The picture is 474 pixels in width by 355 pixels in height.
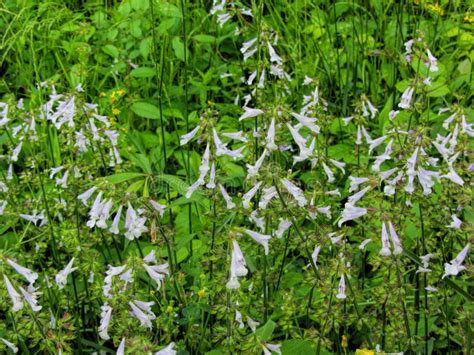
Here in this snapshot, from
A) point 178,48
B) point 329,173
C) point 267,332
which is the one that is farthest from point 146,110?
point 267,332

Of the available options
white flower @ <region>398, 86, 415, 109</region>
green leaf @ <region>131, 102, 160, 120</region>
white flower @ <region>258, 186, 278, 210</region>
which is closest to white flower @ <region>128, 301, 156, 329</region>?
white flower @ <region>258, 186, 278, 210</region>

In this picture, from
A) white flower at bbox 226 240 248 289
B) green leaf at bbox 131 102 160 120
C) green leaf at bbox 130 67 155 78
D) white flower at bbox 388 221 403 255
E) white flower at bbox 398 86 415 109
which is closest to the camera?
white flower at bbox 226 240 248 289

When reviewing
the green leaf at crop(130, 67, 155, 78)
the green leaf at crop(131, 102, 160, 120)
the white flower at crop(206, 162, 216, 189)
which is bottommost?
the green leaf at crop(131, 102, 160, 120)

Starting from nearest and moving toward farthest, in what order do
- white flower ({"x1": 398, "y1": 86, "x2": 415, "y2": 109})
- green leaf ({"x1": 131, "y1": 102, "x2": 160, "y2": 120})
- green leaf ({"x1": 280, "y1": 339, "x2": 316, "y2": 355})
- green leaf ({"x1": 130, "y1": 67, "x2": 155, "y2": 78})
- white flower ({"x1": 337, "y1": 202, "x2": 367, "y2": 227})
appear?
white flower ({"x1": 337, "y1": 202, "x2": 367, "y2": 227})
green leaf ({"x1": 280, "y1": 339, "x2": 316, "y2": 355})
white flower ({"x1": 398, "y1": 86, "x2": 415, "y2": 109})
green leaf ({"x1": 131, "y1": 102, "x2": 160, "y2": 120})
green leaf ({"x1": 130, "y1": 67, "x2": 155, "y2": 78})

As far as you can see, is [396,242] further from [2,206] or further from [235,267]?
[2,206]

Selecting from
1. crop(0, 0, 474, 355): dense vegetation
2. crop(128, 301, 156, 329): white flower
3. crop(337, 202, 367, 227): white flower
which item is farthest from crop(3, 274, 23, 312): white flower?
crop(337, 202, 367, 227): white flower

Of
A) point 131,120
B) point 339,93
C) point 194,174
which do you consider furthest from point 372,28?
point 194,174

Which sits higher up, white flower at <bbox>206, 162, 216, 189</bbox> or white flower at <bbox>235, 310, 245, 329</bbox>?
white flower at <bbox>206, 162, 216, 189</bbox>

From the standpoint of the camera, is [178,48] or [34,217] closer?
[34,217]

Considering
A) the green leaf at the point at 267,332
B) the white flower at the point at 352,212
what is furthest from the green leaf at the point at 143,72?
the green leaf at the point at 267,332

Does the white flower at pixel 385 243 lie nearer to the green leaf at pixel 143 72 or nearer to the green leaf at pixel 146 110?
the green leaf at pixel 146 110

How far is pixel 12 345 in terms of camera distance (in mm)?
1935

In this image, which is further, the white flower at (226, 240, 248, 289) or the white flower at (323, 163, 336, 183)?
the white flower at (323, 163, 336, 183)

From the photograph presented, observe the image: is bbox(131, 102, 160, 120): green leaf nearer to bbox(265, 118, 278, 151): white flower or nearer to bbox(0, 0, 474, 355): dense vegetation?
bbox(0, 0, 474, 355): dense vegetation
